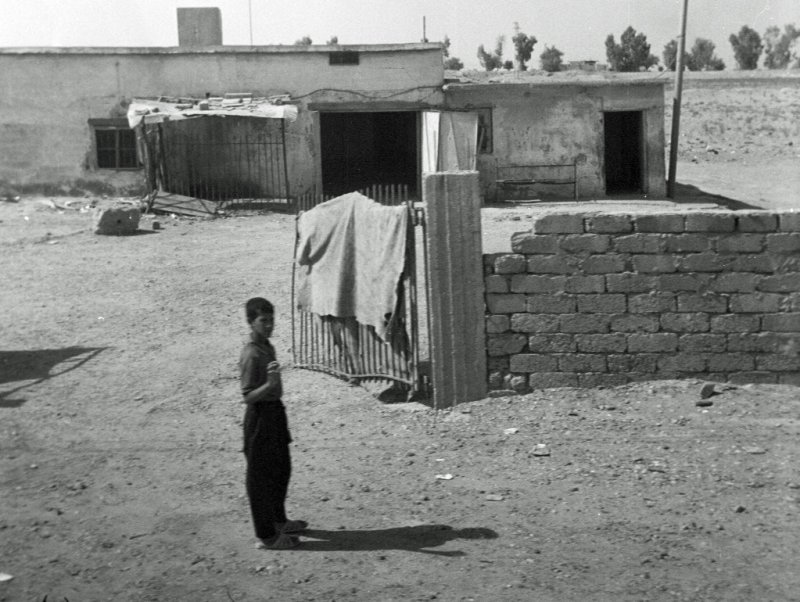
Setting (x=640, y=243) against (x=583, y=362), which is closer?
(x=640, y=243)

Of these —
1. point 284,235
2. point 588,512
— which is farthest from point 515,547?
point 284,235

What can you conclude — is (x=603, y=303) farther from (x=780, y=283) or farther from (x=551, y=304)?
(x=780, y=283)

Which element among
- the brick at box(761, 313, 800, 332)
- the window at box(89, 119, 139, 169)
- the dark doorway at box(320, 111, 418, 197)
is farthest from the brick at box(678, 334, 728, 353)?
the dark doorway at box(320, 111, 418, 197)

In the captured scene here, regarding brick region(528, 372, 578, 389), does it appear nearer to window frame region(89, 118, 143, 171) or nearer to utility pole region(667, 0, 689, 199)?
utility pole region(667, 0, 689, 199)

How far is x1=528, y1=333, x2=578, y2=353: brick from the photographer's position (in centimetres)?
770

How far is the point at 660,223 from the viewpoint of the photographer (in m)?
7.50

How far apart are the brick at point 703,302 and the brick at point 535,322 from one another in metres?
0.94

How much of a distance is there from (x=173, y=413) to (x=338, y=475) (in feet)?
7.29

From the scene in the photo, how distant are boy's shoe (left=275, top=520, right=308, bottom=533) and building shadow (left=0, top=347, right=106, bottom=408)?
4.24 meters

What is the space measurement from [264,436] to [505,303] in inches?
115

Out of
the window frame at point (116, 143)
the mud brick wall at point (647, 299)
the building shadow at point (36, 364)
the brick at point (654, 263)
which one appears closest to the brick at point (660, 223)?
the mud brick wall at point (647, 299)

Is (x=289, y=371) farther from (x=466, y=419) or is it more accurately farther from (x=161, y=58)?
(x=161, y=58)

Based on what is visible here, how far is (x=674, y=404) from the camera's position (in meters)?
7.39

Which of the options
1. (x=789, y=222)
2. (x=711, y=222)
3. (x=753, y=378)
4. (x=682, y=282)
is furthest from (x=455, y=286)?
(x=789, y=222)
